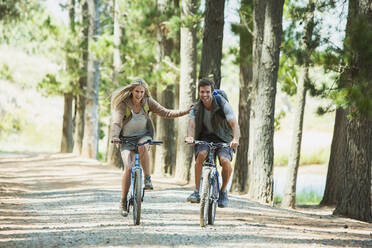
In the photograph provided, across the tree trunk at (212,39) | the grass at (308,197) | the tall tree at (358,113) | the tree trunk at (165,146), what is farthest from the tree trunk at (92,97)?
the tall tree at (358,113)

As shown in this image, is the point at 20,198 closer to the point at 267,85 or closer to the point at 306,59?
the point at 267,85

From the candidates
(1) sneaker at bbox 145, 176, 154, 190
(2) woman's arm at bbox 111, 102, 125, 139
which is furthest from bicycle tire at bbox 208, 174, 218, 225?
(2) woman's arm at bbox 111, 102, 125, 139

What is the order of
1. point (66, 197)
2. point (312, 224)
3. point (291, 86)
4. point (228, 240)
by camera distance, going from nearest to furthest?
1. point (228, 240)
2. point (312, 224)
3. point (66, 197)
4. point (291, 86)

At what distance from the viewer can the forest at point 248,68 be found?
10062 mm

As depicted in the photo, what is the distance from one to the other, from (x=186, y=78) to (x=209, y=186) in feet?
26.4

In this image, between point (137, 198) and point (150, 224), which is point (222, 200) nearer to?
point (150, 224)

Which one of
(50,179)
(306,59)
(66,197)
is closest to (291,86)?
(306,59)

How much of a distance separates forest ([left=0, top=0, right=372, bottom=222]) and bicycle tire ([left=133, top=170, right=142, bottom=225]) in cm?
151

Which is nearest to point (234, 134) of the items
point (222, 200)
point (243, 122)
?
point (222, 200)

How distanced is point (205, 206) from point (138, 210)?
883 mm

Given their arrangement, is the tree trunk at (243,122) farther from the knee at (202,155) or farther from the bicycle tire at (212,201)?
the knee at (202,155)

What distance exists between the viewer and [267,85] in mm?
11609

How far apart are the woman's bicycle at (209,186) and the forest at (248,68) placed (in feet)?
6.38

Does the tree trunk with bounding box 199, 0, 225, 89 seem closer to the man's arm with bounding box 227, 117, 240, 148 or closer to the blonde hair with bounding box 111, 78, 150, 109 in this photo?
the blonde hair with bounding box 111, 78, 150, 109
